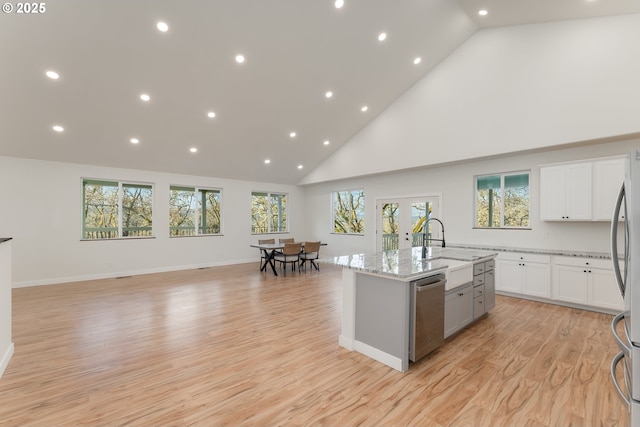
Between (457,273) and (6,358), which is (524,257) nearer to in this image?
(457,273)

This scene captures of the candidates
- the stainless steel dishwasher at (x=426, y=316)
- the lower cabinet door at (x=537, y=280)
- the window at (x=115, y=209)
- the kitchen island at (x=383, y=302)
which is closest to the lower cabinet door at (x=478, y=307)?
the kitchen island at (x=383, y=302)

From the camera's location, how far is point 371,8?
425 centimetres

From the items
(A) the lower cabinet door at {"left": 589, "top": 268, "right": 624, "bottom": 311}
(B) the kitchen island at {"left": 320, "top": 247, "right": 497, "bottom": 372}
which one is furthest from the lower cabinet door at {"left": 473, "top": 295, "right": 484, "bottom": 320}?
(A) the lower cabinet door at {"left": 589, "top": 268, "right": 624, "bottom": 311}

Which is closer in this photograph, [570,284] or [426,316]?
[426,316]

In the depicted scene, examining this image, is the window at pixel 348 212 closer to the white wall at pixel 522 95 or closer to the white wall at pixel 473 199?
the white wall at pixel 473 199

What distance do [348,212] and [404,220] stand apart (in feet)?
6.82

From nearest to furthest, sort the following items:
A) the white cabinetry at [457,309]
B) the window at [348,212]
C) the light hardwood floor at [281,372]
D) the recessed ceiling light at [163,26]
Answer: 1. the light hardwood floor at [281,372]
2. the white cabinetry at [457,309]
3. the recessed ceiling light at [163,26]
4. the window at [348,212]

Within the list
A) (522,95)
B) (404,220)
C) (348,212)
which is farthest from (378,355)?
(348,212)

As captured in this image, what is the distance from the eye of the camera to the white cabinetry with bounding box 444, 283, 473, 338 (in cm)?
310

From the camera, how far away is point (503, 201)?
225 inches

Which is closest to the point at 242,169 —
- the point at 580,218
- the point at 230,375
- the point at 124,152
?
the point at 124,152

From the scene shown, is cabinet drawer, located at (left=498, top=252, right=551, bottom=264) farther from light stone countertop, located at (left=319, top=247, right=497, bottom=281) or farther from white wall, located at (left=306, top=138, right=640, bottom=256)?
light stone countertop, located at (left=319, top=247, right=497, bottom=281)

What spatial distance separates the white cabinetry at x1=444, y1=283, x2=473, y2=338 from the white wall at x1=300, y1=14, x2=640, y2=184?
3122mm

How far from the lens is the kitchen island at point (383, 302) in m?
2.59
